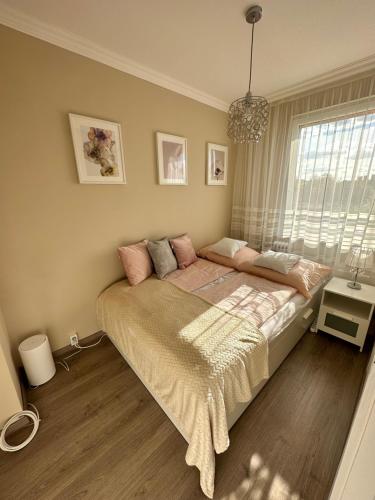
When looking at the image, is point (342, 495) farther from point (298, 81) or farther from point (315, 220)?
point (298, 81)

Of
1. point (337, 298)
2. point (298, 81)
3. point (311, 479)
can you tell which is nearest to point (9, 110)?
point (298, 81)

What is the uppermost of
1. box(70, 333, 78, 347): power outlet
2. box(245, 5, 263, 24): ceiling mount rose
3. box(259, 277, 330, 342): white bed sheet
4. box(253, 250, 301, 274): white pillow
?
box(245, 5, 263, 24): ceiling mount rose

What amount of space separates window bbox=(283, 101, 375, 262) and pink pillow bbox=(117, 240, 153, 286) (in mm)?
1864

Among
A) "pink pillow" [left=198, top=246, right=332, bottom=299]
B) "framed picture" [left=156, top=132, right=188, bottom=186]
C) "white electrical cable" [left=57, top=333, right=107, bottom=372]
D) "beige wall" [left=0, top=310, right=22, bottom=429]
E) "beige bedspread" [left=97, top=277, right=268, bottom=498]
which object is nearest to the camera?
"beige bedspread" [left=97, top=277, right=268, bottom=498]

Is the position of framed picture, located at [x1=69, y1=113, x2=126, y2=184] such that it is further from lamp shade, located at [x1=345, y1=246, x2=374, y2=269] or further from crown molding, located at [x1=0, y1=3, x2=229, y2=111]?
lamp shade, located at [x1=345, y1=246, x2=374, y2=269]

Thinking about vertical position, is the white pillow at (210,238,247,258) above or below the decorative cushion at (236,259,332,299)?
above

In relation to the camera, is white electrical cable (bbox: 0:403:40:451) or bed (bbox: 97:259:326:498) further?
white electrical cable (bbox: 0:403:40:451)

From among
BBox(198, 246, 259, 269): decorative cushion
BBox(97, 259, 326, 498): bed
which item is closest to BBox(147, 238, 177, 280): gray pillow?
BBox(97, 259, 326, 498): bed

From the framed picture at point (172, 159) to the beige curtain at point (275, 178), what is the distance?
105cm

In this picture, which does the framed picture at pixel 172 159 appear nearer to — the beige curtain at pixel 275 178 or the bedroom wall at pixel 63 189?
the bedroom wall at pixel 63 189

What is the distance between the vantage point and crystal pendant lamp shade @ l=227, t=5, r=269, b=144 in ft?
4.49

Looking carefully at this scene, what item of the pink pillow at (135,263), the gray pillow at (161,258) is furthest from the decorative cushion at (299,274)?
the pink pillow at (135,263)

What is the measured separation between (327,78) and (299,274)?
200 centimetres

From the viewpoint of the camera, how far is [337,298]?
2.19 m
